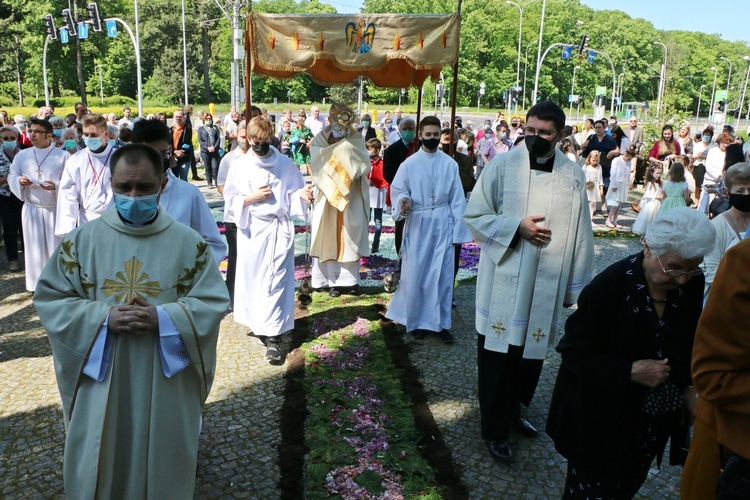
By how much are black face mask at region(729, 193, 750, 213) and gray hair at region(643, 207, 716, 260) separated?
6.29 feet

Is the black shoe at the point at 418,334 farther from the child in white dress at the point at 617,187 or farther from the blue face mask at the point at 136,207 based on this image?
the child in white dress at the point at 617,187

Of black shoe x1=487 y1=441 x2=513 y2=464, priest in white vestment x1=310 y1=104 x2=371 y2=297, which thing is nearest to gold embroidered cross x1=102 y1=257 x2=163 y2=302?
black shoe x1=487 y1=441 x2=513 y2=464

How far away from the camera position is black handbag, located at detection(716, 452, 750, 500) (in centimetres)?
228

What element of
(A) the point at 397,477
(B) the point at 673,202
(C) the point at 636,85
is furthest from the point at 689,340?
(C) the point at 636,85

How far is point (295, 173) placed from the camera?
655cm

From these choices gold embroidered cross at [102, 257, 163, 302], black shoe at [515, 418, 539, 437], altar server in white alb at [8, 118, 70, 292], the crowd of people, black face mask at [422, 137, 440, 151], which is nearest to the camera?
the crowd of people

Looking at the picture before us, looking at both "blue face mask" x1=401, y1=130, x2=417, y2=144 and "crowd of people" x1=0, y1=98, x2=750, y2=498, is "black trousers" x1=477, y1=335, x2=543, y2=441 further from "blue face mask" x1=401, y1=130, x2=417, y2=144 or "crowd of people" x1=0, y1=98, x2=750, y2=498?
"blue face mask" x1=401, y1=130, x2=417, y2=144

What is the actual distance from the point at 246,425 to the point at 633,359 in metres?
3.08

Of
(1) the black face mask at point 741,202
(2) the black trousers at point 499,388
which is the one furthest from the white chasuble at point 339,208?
(1) the black face mask at point 741,202

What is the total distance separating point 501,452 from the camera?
15.0 feet

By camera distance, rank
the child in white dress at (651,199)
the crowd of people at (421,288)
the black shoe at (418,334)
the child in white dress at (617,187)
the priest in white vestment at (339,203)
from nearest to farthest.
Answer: the crowd of people at (421,288), the black shoe at (418,334), the priest in white vestment at (339,203), the child in white dress at (651,199), the child in white dress at (617,187)

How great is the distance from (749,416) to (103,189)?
6.10 m

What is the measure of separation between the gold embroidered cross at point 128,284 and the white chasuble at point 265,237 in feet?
11.0

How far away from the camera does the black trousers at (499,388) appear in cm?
449
